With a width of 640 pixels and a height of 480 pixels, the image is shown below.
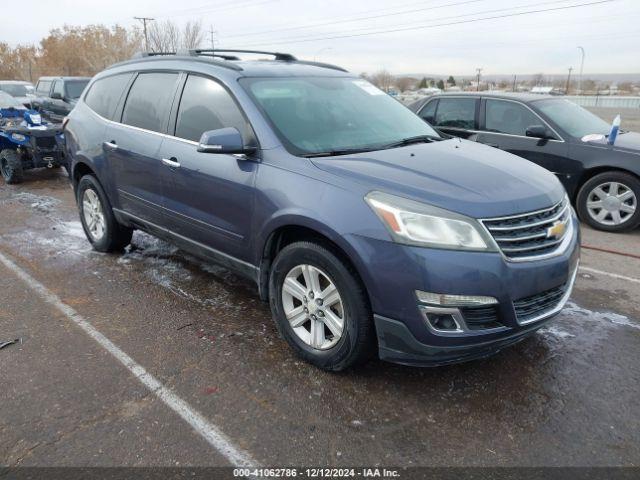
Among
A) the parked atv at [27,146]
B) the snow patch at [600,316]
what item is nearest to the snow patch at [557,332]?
the snow patch at [600,316]

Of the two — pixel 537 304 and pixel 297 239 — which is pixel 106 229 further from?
pixel 537 304

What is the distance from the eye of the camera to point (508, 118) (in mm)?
7148

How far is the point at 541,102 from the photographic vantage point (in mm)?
7074

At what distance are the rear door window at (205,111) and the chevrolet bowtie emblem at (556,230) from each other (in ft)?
6.27

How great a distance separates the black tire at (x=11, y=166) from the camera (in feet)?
29.5

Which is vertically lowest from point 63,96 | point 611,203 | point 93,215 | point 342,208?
point 611,203

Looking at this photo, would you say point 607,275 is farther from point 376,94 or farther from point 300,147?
point 300,147

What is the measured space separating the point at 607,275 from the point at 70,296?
4.75m

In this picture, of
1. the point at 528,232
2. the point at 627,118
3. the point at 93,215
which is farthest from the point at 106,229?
the point at 627,118

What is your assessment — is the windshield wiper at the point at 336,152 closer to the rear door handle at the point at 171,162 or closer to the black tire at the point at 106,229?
the rear door handle at the point at 171,162

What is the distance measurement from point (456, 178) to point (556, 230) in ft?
2.09

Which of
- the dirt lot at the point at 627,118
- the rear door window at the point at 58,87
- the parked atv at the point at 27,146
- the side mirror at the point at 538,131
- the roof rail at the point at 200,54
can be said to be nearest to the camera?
the roof rail at the point at 200,54

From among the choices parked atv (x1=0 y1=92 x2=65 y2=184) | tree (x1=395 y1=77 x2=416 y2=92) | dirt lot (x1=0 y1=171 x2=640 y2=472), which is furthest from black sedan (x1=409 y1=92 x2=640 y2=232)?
tree (x1=395 y1=77 x2=416 y2=92)

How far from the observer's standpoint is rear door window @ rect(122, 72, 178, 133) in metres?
4.13
